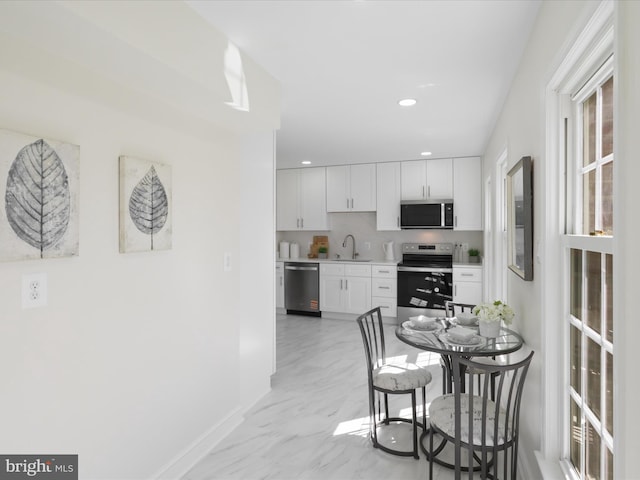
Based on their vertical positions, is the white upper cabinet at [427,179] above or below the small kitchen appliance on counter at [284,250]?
above

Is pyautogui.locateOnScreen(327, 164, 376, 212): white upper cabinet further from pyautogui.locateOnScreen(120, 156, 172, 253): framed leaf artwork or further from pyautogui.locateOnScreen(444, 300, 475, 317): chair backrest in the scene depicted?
pyautogui.locateOnScreen(120, 156, 172, 253): framed leaf artwork

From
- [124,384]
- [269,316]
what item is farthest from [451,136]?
[124,384]

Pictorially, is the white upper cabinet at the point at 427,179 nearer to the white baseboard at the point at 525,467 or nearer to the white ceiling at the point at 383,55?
the white ceiling at the point at 383,55

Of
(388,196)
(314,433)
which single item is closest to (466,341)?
(314,433)

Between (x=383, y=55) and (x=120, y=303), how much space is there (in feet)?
6.52

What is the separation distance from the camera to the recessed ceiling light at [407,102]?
3118mm

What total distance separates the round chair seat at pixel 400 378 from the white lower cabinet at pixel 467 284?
3.12m

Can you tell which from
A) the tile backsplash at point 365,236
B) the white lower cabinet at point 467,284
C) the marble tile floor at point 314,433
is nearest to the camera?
the marble tile floor at point 314,433

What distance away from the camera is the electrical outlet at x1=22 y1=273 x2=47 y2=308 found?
151 centimetres

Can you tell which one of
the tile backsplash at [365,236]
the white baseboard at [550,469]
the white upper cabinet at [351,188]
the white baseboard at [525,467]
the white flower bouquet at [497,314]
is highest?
the white upper cabinet at [351,188]

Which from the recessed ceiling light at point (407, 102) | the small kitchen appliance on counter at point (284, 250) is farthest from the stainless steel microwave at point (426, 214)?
the recessed ceiling light at point (407, 102)

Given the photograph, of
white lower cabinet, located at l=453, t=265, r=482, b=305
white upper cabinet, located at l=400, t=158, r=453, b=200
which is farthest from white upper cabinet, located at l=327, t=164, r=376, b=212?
white lower cabinet, located at l=453, t=265, r=482, b=305

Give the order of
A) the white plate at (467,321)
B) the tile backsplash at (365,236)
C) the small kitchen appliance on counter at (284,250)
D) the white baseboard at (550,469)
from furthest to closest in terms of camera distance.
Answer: the small kitchen appliance on counter at (284,250) → the tile backsplash at (365,236) → the white plate at (467,321) → the white baseboard at (550,469)

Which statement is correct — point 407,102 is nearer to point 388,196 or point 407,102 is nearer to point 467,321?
point 467,321
